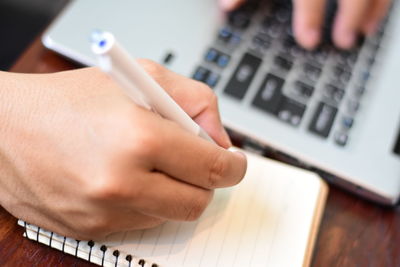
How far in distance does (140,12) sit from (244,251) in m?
0.30

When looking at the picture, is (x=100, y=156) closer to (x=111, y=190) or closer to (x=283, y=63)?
(x=111, y=190)

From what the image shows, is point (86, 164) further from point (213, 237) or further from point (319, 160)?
point (319, 160)

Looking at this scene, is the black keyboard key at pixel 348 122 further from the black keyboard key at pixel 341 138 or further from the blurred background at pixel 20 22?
the blurred background at pixel 20 22

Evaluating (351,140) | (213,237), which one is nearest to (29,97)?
(213,237)

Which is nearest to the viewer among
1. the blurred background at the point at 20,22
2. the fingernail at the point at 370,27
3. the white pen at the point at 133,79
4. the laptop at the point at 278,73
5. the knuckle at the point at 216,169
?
the white pen at the point at 133,79

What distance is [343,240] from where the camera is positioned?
45 centimetres

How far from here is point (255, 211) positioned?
43cm

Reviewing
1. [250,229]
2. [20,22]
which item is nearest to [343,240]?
[250,229]

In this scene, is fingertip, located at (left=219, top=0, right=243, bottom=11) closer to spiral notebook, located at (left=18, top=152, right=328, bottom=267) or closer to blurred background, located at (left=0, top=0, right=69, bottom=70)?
spiral notebook, located at (left=18, top=152, right=328, bottom=267)

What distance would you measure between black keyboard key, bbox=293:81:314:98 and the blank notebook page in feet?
0.30

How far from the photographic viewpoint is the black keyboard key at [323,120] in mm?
481

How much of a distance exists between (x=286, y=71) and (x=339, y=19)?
106 millimetres

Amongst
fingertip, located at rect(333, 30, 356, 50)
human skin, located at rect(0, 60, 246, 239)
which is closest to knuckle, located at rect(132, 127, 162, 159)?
human skin, located at rect(0, 60, 246, 239)

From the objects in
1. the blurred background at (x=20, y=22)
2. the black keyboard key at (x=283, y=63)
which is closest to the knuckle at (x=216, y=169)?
the black keyboard key at (x=283, y=63)
